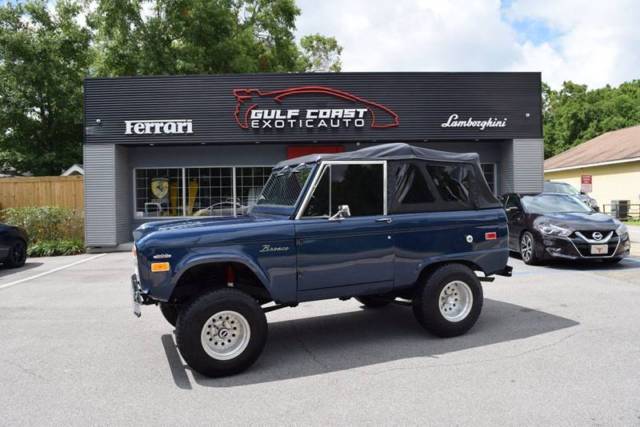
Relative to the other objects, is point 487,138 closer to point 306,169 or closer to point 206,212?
point 206,212

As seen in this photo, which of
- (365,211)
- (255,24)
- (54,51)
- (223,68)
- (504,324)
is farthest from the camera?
(255,24)

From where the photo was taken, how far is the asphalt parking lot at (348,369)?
390 cm

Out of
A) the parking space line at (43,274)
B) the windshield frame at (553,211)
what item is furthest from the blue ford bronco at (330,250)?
the parking space line at (43,274)

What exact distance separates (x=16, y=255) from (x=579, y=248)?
40.1 ft

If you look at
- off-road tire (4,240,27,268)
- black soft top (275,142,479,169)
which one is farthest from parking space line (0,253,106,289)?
black soft top (275,142,479,169)

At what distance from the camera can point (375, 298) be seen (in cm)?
662

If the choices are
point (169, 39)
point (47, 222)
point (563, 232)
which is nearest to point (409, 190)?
point (563, 232)

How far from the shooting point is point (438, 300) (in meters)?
5.64

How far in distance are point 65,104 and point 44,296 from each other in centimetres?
2075

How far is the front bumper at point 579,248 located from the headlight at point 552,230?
0.08m

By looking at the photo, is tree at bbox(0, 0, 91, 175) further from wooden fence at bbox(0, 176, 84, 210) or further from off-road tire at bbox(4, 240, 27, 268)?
off-road tire at bbox(4, 240, 27, 268)

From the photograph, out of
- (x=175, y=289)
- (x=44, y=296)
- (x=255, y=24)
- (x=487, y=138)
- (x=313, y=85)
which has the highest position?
(x=255, y=24)

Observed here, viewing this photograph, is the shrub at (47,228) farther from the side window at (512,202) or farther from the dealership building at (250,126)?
the side window at (512,202)

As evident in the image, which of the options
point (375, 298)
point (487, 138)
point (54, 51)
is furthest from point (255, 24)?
point (375, 298)
